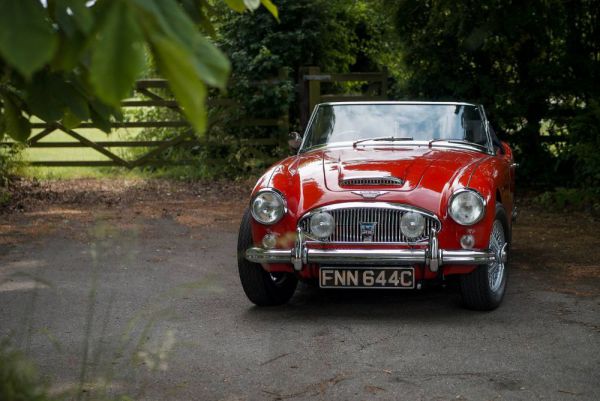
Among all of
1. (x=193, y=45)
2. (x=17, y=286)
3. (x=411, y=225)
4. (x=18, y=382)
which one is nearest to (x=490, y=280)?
(x=411, y=225)

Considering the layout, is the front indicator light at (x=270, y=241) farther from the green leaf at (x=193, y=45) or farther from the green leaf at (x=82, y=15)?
the green leaf at (x=193, y=45)

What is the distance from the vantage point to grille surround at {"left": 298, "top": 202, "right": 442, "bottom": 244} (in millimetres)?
6332

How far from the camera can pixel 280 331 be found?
6219 millimetres

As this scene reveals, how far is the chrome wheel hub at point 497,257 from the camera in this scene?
22.1ft

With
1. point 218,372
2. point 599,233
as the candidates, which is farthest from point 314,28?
point 218,372

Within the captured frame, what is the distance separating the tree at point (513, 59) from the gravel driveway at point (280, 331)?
4.52 metres

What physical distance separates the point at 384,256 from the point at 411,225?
11.3 inches

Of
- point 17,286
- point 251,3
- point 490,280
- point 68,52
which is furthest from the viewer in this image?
point 17,286

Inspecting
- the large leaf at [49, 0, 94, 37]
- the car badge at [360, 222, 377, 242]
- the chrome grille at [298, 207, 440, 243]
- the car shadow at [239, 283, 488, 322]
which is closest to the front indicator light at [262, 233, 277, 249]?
the chrome grille at [298, 207, 440, 243]

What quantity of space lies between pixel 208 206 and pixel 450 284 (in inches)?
230

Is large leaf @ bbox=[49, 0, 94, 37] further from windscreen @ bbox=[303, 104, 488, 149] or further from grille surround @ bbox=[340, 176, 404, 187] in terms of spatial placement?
windscreen @ bbox=[303, 104, 488, 149]

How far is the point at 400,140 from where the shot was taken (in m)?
7.79

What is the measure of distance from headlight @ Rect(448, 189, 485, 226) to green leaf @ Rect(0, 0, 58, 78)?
194 inches

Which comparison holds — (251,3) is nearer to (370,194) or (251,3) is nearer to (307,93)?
(370,194)
